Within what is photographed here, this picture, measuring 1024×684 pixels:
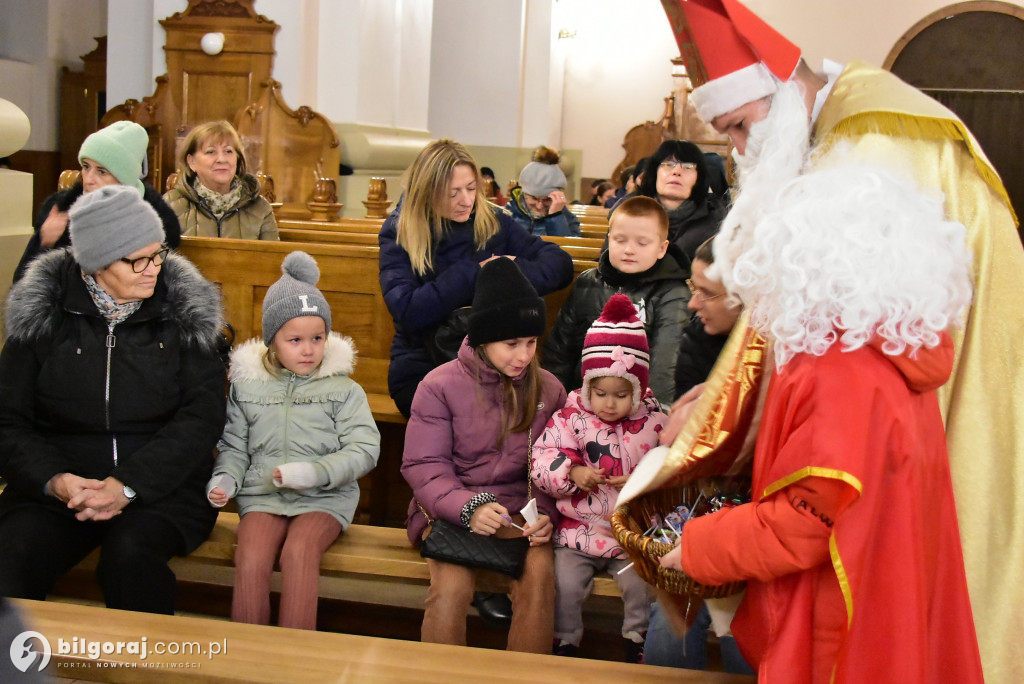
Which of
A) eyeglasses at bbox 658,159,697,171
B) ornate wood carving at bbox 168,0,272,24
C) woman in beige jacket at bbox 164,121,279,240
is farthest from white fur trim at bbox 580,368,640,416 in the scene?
ornate wood carving at bbox 168,0,272,24

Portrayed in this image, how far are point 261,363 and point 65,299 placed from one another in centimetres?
58

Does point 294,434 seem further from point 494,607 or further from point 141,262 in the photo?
point 494,607

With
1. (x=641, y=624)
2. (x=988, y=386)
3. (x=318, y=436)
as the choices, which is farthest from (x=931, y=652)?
(x=318, y=436)

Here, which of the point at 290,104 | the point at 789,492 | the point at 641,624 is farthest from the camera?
the point at 290,104

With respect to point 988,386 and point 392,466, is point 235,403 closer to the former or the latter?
point 392,466

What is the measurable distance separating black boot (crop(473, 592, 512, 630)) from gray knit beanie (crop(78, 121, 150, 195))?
2.01m

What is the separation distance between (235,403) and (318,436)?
0.28 metres

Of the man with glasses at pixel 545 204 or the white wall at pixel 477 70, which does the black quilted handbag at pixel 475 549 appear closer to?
the man with glasses at pixel 545 204

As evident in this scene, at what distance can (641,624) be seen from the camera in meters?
2.75

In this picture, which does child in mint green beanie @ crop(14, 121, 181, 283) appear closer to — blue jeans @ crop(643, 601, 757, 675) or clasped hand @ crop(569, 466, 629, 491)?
clasped hand @ crop(569, 466, 629, 491)

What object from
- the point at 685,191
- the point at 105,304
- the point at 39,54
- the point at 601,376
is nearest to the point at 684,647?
the point at 601,376

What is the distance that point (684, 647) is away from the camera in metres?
2.52

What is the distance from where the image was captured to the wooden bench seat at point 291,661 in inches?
84.5

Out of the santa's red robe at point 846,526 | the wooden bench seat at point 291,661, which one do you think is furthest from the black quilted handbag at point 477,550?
the santa's red robe at point 846,526
